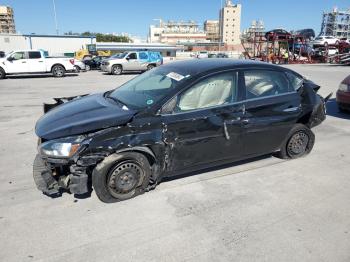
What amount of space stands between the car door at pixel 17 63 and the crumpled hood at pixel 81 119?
16.1 meters

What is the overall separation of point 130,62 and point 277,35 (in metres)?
16.7

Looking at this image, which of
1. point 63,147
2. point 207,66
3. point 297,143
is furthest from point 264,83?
point 63,147

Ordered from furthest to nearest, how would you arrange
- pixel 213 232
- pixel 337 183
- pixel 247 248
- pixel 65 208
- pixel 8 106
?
1. pixel 8 106
2. pixel 337 183
3. pixel 65 208
4. pixel 213 232
5. pixel 247 248

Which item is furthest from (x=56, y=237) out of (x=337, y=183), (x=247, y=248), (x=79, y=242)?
(x=337, y=183)

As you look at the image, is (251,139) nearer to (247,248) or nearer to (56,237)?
(247,248)

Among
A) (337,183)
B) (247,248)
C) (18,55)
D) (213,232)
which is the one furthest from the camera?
(18,55)

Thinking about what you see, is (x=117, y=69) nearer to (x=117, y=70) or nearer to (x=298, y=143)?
(x=117, y=70)

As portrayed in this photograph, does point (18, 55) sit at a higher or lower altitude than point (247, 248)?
higher

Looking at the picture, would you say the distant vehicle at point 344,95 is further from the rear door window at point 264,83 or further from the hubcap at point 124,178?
the hubcap at point 124,178

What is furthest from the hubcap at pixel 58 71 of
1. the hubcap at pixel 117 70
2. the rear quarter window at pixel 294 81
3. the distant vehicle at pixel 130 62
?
the rear quarter window at pixel 294 81

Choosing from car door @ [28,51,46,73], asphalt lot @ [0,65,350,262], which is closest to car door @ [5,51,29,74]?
car door @ [28,51,46,73]

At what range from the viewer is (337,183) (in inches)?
162

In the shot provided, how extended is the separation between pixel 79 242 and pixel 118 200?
0.78 m

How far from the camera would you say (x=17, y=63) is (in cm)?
1803
